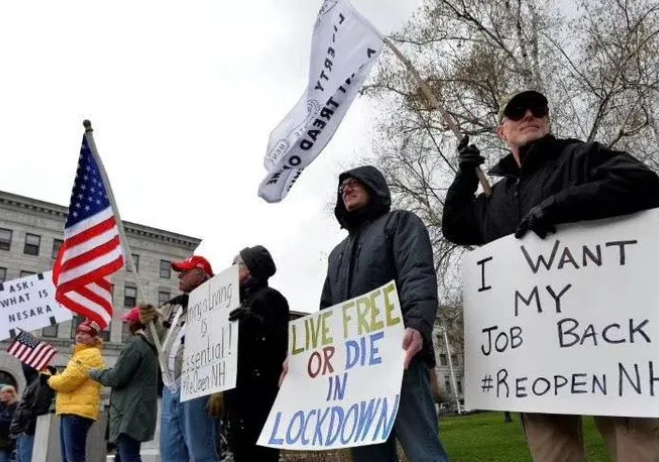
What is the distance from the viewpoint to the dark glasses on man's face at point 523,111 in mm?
2785

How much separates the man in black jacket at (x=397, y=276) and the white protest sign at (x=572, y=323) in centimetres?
23

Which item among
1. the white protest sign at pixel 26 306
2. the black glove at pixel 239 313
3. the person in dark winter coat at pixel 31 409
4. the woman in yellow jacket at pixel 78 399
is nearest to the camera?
the black glove at pixel 239 313

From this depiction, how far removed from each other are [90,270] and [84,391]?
1660mm

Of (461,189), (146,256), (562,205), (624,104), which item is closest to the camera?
(562,205)

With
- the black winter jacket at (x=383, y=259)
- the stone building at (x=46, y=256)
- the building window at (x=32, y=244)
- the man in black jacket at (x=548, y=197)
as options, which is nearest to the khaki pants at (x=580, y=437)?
the man in black jacket at (x=548, y=197)

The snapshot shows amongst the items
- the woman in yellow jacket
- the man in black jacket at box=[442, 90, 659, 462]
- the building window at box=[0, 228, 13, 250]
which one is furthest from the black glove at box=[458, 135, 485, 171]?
the building window at box=[0, 228, 13, 250]

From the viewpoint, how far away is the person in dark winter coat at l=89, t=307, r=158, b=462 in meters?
5.27

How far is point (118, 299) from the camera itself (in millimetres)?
46031

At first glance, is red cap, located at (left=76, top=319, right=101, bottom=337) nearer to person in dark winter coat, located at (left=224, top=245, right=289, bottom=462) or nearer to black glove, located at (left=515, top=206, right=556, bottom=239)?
person in dark winter coat, located at (left=224, top=245, right=289, bottom=462)

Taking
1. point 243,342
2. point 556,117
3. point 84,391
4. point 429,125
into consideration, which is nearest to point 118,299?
point 429,125

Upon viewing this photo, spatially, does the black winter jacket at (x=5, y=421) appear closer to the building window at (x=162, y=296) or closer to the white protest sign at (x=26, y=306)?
the white protest sign at (x=26, y=306)

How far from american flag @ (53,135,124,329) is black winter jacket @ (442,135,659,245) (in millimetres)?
3225

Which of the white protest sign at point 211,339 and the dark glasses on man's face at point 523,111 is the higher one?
the dark glasses on man's face at point 523,111

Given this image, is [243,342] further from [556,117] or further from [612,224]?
[556,117]
